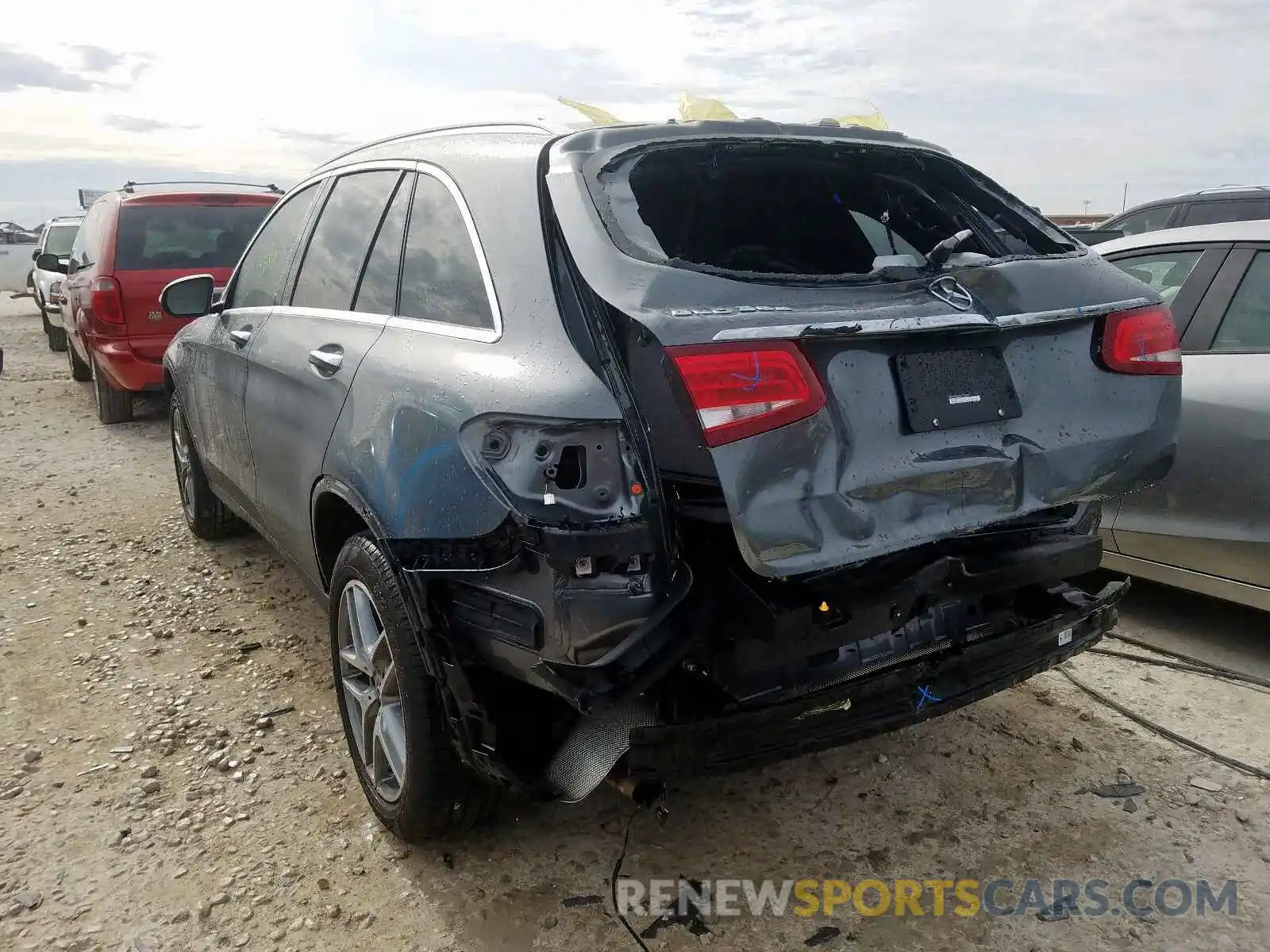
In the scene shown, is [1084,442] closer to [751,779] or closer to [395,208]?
[751,779]

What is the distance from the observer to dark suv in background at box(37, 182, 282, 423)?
698 centimetres

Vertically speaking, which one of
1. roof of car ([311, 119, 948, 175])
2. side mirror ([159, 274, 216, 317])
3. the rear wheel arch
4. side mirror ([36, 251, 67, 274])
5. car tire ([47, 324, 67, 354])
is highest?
roof of car ([311, 119, 948, 175])

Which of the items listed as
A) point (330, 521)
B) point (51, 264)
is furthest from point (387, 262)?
point (51, 264)

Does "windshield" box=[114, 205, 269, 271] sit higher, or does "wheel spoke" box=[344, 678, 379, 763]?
"windshield" box=[114, 205, 269, 271]

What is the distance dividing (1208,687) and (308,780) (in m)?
2.97

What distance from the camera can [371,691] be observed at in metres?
2.59

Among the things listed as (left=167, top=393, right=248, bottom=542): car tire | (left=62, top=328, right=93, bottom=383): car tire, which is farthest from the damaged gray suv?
(left=62, top=328, right=93, bottom=383): car tire

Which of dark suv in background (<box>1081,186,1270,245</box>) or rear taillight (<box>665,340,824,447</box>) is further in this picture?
dark suv in background (<box>1081,186,1270,245</box>)

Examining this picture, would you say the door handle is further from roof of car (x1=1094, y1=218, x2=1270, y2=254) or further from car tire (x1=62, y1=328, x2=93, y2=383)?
car tire (x1=62, y1=328, x2=93, y2=383)

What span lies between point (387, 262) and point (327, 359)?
1.06ft

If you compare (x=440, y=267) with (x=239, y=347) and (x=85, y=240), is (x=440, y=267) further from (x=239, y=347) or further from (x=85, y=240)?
(x=85, y=240)

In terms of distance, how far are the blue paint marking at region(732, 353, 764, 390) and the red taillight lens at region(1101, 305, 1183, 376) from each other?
1.00m

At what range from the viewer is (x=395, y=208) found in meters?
2.79

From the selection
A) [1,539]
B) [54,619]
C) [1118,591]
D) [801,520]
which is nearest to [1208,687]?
[1118,591]
